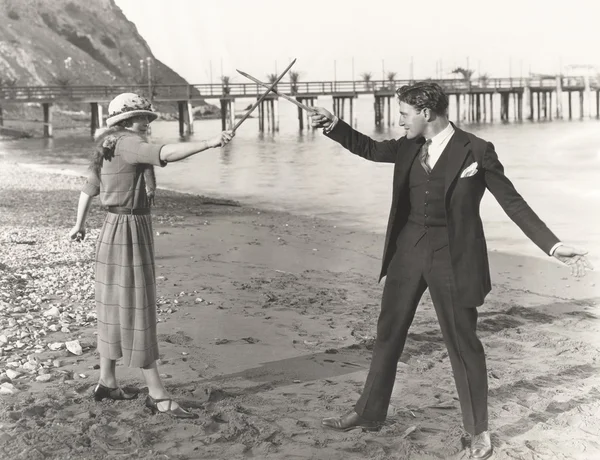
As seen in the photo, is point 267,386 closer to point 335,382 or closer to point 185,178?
point 335,382

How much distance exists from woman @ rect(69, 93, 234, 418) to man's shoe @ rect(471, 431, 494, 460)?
1.40 meters

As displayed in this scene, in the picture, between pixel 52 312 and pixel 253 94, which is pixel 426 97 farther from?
pixel 253 94

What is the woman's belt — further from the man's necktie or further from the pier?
the pier

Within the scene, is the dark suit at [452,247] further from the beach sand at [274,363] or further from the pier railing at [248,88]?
the pier railing at [248,88]

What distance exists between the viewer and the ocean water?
13.7m

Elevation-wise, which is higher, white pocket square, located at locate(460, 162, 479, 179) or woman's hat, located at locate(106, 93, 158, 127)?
woman's hat, located at locate(106, 93, 158, 127)

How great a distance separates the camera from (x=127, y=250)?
380cm

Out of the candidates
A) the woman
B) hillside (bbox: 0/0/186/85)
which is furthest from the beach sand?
hillside (bbox: 0/0/186/85)

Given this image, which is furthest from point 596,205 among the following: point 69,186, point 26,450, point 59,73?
point 59,73

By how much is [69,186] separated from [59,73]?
78885 millimetres

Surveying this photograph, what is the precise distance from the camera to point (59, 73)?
89.8 metres

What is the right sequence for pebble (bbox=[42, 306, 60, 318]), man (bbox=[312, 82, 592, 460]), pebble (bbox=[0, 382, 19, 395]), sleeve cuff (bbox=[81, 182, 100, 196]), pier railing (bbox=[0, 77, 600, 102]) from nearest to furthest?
1. man (bbox=[312, 82, 592, 460])
2. sleeve cuff (bbox=[81, 182, 100, 196])
3. pebble (bbox=[0, 382, 19, 395])
4. pebble (bbox=[42, 306, 60, 318])
5. pier railing (bbox=[0, 77, 600, 102])

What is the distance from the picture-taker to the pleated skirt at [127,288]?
380 cm

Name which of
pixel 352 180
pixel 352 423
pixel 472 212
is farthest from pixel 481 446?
pixel 352 180
